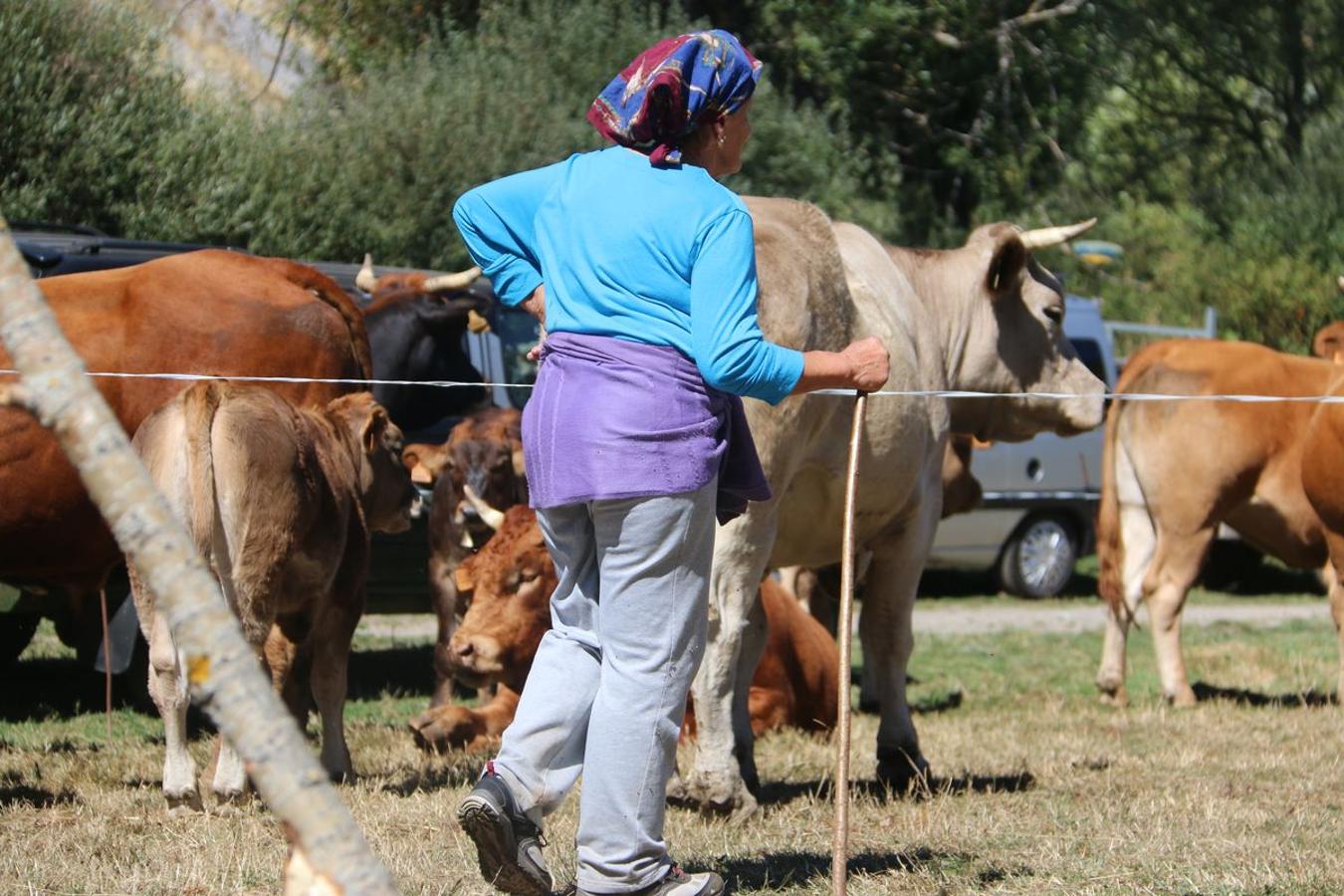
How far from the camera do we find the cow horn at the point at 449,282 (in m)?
9.63

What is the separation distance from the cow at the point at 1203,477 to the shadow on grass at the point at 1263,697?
386 millimetres

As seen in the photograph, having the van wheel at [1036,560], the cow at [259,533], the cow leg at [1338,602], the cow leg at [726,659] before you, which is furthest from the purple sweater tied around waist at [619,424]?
the van wheel at [1036,560]

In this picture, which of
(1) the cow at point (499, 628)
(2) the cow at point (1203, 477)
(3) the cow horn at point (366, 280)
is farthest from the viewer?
(3) the cow horn at point (366, 280)

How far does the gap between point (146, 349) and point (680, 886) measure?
3781mm

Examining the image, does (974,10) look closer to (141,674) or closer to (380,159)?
(380,159)

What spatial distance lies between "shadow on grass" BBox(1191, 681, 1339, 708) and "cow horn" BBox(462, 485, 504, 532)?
4.23 metres

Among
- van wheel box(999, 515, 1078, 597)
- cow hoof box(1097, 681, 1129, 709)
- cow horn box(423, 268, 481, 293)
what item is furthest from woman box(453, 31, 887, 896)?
van wheel box(999, 515, 1078, 597)

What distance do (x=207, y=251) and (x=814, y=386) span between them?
4.11m

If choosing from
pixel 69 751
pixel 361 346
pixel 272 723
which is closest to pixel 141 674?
pixel 69 751

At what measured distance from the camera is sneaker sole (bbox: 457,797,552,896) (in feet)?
13.4

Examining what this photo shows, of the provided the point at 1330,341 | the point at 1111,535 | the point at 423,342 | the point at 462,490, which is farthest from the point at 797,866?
the point at 1330,341

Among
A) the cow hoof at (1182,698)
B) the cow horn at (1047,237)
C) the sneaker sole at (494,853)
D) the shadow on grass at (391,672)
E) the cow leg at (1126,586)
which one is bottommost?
the shadow on grass at (391,672)

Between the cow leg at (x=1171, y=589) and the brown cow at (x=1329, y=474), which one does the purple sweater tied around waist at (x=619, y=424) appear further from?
the cow leg at (x=1171, y=589)

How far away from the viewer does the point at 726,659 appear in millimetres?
5707
